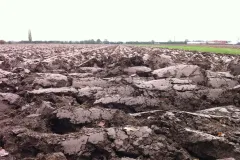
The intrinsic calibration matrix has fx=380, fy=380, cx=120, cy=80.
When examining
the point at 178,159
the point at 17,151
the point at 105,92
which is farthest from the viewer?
the point at 105,92

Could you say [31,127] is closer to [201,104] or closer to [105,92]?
[105,92]

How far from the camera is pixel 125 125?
18.5ft

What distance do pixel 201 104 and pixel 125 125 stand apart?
6.94 ft

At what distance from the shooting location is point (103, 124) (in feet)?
19.2

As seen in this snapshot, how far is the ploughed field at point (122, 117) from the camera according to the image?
487cm

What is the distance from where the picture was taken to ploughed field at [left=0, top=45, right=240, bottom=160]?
192 inches

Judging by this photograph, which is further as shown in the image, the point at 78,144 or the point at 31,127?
the point at 31,127

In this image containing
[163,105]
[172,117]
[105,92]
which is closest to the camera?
[172,117]

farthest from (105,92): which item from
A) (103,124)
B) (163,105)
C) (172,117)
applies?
(172,117)

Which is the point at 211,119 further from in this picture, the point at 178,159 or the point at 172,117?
the point at 178,159

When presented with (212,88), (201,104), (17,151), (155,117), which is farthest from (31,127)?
(212,88)

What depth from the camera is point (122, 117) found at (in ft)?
19.7

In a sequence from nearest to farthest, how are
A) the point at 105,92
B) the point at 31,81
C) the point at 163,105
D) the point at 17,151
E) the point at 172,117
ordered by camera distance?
the point at 17,151 < the point at 172,117 < the point at 163,105 < the point at 105,92 < the point at 31,81

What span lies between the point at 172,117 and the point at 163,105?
4.56 feet
